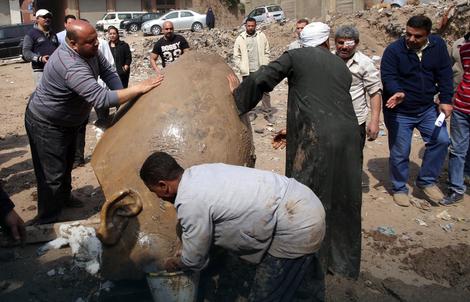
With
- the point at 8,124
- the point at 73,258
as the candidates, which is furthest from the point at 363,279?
the point at 8,124

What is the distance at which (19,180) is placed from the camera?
6145 mm

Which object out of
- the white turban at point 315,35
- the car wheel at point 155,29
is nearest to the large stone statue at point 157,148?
the white turban at point 315,35

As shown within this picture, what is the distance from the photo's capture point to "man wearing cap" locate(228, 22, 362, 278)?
349cm

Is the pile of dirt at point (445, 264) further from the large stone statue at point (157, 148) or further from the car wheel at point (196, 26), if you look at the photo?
the car wheel at point (196, 26)

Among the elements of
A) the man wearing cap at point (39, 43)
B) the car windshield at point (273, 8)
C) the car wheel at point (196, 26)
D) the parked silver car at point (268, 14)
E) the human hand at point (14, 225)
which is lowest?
the human hand at point (14, 225)

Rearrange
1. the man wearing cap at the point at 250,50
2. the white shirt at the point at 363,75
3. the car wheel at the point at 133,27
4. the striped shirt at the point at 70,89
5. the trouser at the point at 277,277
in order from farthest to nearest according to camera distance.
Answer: the car wheel at the point at 133,27, the man wearing cap at the point at 250,50, the white shirt at the point at 363,75, the striped shirt at the point at 70,89, the trouser at the point at 277,277

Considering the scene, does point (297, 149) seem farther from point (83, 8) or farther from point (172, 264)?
point (83, 8)

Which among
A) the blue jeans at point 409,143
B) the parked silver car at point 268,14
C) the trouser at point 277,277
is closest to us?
the trouser at point 277,277

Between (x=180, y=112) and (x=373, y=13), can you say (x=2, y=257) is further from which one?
(x=373, y=13)

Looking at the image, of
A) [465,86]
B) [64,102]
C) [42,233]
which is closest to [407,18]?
[465,86]

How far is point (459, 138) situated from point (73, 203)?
4.50 m

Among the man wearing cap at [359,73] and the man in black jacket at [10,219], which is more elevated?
the man wearing cap at [359,73]

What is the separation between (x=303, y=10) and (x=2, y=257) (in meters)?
28.1

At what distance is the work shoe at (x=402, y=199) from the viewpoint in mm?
5242
